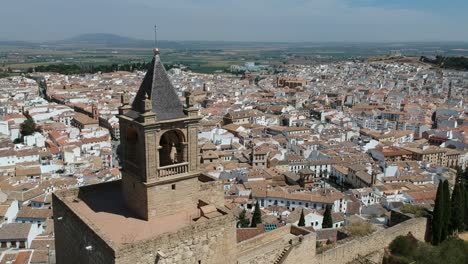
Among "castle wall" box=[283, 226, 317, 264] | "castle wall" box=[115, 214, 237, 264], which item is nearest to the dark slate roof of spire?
"castle wall" box=[115, 214, 237, 264]

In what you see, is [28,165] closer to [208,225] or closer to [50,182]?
[50,182]

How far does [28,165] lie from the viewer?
42031 millimetres

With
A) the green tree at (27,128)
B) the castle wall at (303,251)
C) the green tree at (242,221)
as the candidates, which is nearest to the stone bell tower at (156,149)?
the castle wall at (303,251)

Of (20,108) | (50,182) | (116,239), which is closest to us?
(116,239)

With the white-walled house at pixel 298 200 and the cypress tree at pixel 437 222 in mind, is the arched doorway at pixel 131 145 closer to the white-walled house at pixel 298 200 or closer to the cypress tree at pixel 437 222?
the cypress tree at pixel 437 222

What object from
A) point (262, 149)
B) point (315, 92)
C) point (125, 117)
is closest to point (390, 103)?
point (315, 92)

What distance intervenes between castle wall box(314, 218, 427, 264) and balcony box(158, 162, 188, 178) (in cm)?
707

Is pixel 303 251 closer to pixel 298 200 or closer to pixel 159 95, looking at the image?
pixel 159 95

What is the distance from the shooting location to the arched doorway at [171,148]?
934cm

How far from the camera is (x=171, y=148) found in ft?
32.5

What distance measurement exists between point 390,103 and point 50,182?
227 ft

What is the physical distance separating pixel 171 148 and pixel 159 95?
1354 mm

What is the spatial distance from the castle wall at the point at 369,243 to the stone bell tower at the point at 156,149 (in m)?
7.00

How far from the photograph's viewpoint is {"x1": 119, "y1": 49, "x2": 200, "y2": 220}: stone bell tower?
8648mm
